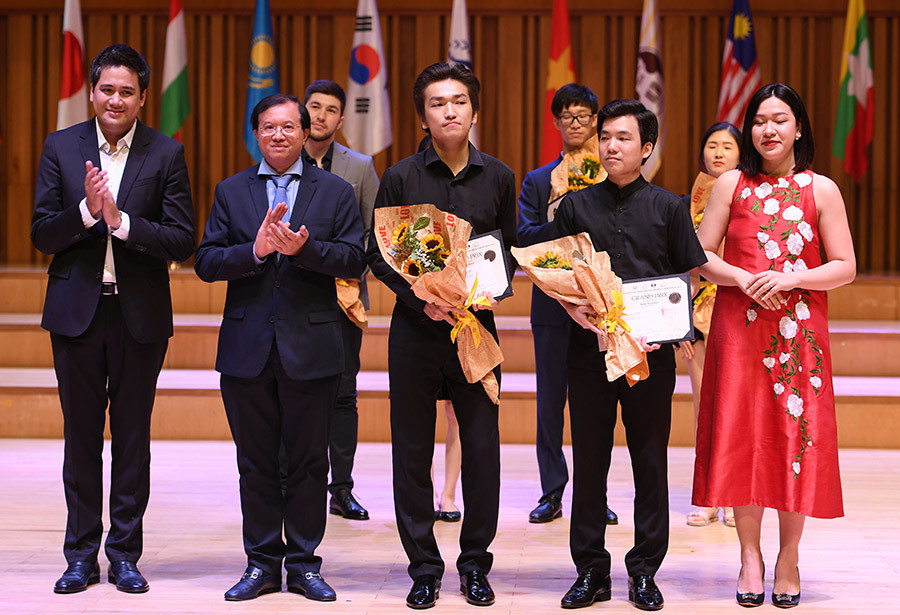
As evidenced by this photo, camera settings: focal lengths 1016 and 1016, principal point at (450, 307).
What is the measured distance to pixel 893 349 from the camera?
5.91m

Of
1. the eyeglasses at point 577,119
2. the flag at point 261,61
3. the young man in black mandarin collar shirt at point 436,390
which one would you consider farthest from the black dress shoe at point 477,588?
the flag at point 261,61

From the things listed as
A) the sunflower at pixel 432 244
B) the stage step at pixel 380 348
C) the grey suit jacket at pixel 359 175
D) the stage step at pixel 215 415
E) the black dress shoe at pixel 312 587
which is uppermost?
the grey suit jacket at pixel 359 175

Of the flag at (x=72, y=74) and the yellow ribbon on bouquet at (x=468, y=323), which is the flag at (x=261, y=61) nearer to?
the flag at (x=72, y=74)

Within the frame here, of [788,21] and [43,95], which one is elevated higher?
[788,21]

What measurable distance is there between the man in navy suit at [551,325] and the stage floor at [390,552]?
0.53ft

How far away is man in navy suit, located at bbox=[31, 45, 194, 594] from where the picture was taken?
305cm

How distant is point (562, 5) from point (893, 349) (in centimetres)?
363

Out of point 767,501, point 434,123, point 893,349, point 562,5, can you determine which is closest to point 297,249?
point 434,123

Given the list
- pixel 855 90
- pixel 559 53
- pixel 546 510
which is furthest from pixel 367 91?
pixel 546 510

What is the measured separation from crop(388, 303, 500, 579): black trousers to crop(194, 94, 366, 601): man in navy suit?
0.22 metres

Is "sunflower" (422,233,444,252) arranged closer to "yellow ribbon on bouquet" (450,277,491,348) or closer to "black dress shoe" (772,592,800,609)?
"yellow ribbon on bouquet" (450,277,491,348)

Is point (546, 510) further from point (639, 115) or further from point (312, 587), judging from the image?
point (639, 115)

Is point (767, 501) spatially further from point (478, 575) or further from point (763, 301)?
point (478, 575)

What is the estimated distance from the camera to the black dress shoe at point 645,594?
9.75 ft
